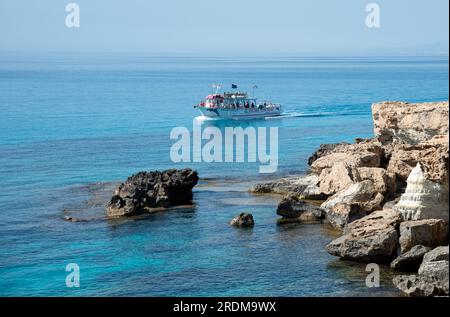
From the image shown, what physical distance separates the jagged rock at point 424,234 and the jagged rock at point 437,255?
152 centimetres

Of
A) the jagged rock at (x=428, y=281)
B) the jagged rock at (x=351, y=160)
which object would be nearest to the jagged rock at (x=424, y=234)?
the jagged rock at (x=428, y=281)

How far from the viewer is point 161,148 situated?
66.6m

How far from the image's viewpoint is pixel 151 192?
41.4 meters

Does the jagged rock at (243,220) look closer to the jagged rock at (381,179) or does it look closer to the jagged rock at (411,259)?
the jagged rock at (381,179)

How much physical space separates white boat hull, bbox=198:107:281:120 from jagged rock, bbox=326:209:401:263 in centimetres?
5714

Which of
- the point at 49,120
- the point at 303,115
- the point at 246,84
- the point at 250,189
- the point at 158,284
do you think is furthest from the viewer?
the point at 246,84

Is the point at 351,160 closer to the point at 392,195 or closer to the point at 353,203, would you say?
the point at 392,195

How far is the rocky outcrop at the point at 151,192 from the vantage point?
131ft

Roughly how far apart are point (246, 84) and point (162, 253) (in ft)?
406

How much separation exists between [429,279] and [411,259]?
2.57m

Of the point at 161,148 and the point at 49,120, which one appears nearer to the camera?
the point at 161,148

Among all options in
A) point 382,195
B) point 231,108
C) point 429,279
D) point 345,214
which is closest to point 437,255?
point 429,279
